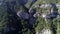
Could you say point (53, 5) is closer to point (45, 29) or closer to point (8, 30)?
point (45, 29)

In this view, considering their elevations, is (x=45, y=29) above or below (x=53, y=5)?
below

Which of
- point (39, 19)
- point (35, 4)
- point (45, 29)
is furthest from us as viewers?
point (35, 4)

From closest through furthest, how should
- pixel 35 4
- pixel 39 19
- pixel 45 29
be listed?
pixel 45 29, pixel 39 19, pixel 35 4

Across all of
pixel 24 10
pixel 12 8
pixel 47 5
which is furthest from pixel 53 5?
pixel 12 8

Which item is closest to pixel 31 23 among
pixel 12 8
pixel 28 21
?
pixel 28 21

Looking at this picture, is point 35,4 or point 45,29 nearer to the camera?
point 45,29

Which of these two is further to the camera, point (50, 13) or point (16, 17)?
point (16, 17)

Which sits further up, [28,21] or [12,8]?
[12,8]

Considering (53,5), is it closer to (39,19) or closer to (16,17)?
(39,19)
